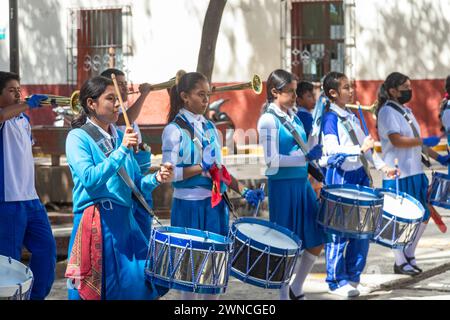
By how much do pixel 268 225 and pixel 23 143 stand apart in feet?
5.32

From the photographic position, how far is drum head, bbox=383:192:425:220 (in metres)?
6.98

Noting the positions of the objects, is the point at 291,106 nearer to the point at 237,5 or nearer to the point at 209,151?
the point at 209,151

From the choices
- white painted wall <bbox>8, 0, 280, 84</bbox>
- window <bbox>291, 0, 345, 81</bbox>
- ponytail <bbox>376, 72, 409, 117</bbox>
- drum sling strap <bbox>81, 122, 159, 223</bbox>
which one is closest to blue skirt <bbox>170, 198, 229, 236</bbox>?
drum sling strap <bbox>81, 122, 159, 223</bbox>

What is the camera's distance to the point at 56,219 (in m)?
10.6

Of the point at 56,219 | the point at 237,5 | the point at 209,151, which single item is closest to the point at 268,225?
the point at 209,151

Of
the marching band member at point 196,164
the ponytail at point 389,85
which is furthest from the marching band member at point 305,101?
the marching band member at point 196,164

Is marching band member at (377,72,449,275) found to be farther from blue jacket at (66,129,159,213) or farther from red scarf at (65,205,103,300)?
red scarf at (65,205,103,300)

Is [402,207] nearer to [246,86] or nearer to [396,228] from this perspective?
[396,228]

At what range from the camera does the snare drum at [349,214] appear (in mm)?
6508

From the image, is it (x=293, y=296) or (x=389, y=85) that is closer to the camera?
(x=293, y=296)

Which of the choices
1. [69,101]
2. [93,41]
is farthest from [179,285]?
[93,41]

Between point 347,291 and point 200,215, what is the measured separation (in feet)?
5.99

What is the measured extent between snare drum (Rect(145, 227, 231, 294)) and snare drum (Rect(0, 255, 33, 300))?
73 centimetres

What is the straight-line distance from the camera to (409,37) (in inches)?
782
